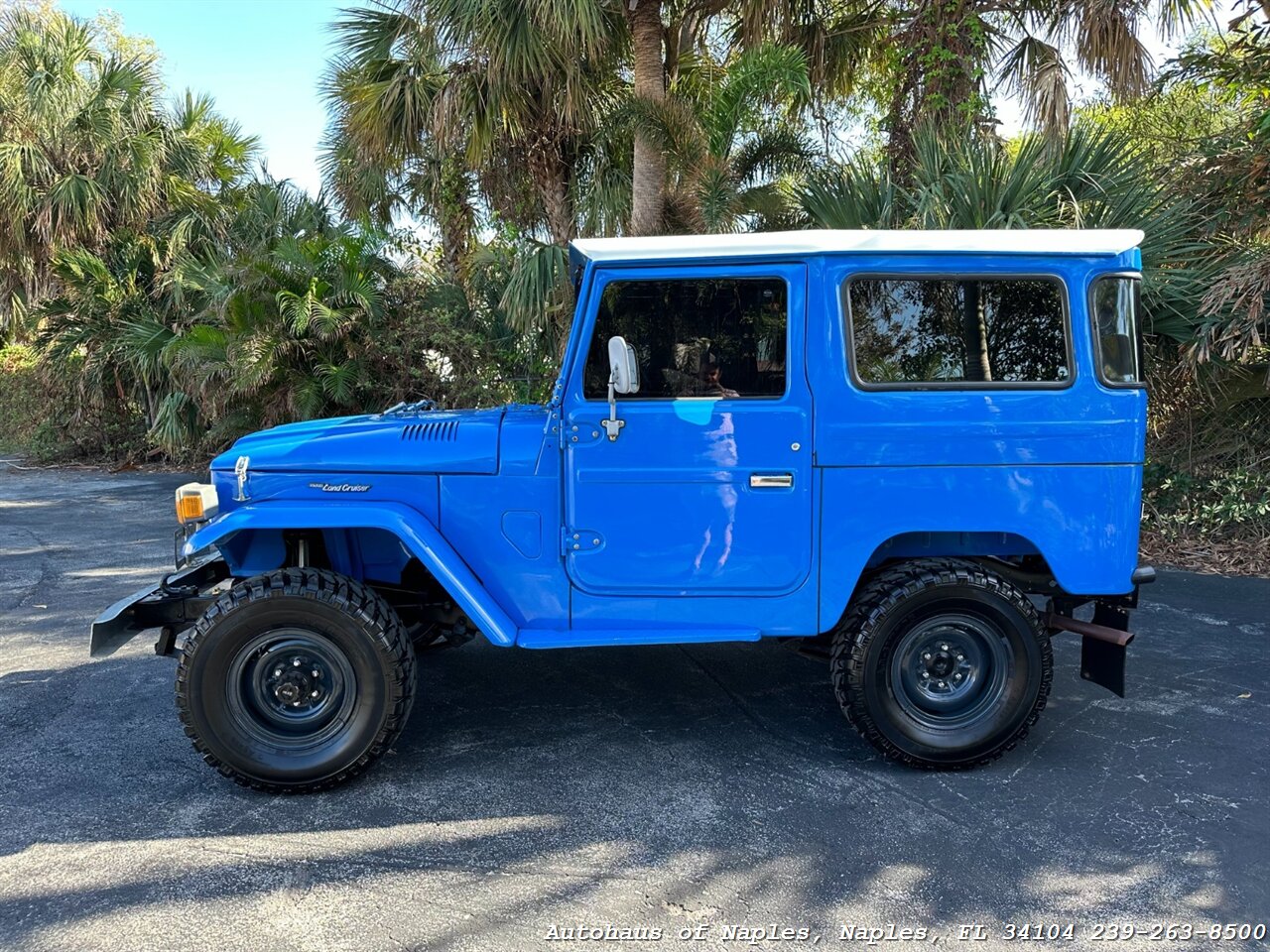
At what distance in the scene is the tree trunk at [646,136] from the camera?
991cm

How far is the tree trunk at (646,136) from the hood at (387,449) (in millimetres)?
6372

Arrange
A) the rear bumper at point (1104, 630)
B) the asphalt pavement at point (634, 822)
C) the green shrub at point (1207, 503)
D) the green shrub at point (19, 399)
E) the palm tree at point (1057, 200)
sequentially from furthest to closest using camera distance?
the green shrub at point (19, 399), the green shrub at point (1207, 503), the palm tree at point (1057, 200), the rear bumper at point (1104, 630), the asphalt pavement at point (634, 822)

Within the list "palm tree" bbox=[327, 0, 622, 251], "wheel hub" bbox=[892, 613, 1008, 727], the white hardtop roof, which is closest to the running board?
"wheel hub" bbox=[892, 613, 1008, 727]

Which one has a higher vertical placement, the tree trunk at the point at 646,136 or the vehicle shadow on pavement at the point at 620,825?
the tree trunk at the point at 646,136

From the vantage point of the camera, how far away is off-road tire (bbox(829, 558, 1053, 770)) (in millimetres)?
3895

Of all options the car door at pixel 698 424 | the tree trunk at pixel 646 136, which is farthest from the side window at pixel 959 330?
the tree trunk at pixel 646 136

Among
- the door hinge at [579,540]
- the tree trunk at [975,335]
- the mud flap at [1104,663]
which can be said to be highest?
the tree trunk at [975,335]

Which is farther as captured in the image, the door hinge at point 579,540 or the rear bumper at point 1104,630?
the rear bumper at point 1104,630

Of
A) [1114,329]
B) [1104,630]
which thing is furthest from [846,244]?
[1104,630]

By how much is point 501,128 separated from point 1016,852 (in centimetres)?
944

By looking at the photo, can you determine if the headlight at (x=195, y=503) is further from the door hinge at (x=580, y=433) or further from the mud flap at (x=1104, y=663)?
the mud flap at (x=1104, y=663)

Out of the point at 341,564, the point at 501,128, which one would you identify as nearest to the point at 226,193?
the point at 501,128

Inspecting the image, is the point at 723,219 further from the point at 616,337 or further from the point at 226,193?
the point at 226,193

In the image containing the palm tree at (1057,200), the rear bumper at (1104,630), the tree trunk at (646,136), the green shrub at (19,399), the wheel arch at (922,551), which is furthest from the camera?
the green shrub at (19,399)
